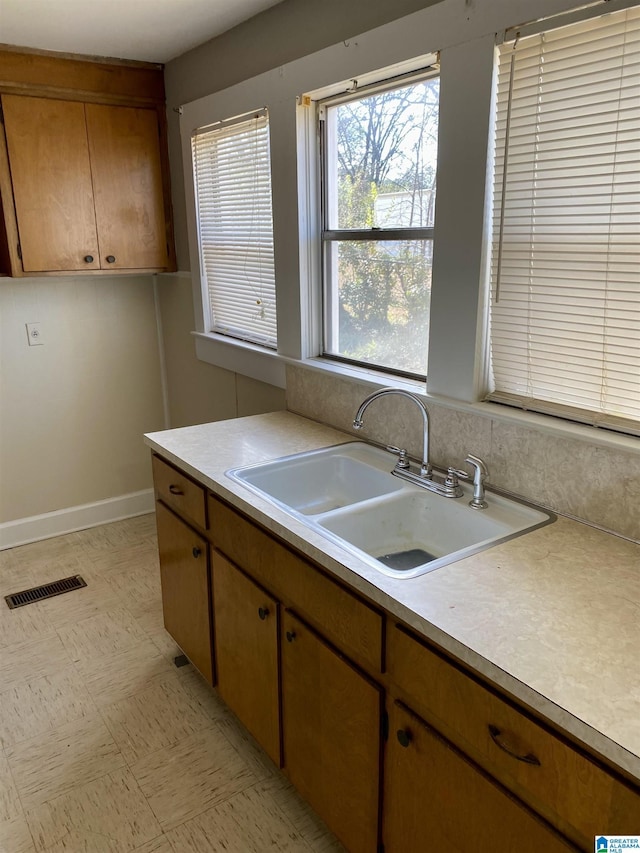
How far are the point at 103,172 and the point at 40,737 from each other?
7.94ft

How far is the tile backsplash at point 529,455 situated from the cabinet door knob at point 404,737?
67 centimetres

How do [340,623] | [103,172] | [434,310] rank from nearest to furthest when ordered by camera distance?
[340,623], [434,310], [103,172]

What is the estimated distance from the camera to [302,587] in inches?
60.7

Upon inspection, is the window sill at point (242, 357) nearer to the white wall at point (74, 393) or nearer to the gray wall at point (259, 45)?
the gray wall at point (259, 45)

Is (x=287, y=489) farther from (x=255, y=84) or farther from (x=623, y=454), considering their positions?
(x=255, y=84)

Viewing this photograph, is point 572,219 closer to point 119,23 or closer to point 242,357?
point 242,357

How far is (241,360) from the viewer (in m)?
2.87

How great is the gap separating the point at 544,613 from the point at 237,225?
2161mm

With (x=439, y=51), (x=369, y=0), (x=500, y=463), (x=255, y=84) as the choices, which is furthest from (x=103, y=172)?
(x=500, y=463)

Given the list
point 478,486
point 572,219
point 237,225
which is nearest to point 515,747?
point 478,486

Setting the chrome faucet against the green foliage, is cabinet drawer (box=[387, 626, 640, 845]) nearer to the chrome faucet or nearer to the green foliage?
the chrome faucet

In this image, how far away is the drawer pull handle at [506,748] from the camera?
1.01m

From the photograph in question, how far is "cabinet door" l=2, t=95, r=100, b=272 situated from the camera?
2.77 m

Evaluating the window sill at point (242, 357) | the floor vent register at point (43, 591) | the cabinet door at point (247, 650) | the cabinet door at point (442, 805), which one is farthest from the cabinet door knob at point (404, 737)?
the floor vent register at point (43, 591)
